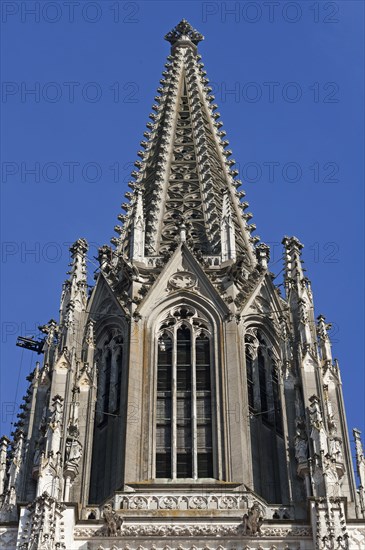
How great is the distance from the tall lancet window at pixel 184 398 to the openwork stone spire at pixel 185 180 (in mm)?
5666

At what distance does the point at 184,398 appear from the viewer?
5622 centimetres

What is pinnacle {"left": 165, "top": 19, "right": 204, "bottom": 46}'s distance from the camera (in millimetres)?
92750

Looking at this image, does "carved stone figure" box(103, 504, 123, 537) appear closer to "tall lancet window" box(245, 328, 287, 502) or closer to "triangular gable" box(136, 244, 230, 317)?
"tall lancet window" box(245, 328, 287, 502)

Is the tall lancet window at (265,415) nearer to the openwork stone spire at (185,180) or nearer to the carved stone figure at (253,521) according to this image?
the carved stone figure at (253,521)

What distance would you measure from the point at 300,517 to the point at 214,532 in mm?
3082

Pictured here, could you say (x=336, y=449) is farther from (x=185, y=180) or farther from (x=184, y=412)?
(x=185, y=180)

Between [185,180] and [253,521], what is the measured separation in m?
27.1

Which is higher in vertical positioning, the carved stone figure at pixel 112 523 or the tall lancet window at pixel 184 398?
the tall lancet window at pixel 184 398

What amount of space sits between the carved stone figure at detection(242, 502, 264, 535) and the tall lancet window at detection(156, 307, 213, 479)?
4.00 metres

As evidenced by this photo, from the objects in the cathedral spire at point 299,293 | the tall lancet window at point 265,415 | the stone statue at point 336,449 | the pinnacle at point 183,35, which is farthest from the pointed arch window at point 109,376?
the pinnacle at point 183,35

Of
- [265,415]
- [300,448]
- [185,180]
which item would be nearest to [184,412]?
[265,415]

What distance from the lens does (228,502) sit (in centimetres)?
5066

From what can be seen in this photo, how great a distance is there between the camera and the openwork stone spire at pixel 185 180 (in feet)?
220

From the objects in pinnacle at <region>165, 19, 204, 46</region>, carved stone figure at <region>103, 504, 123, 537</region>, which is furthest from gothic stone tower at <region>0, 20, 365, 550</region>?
pinnacle at <region>165, 19, 204, 46</region>
